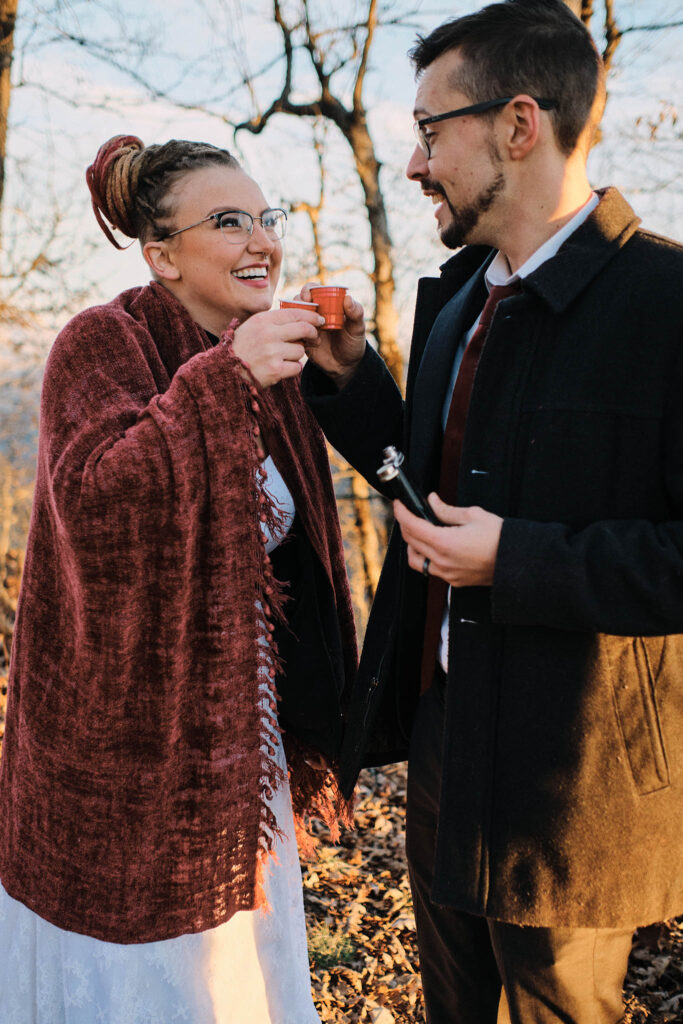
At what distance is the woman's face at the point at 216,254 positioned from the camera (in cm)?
232

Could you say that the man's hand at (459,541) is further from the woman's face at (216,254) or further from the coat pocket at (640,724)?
the woman's face at (216,254)

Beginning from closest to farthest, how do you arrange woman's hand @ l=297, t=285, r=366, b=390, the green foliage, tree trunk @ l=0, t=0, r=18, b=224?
woman's hand @ l=297, t=285, r=366, b=390, the green foliage, tree trunk @ l=0, t=0, r=18, b=224

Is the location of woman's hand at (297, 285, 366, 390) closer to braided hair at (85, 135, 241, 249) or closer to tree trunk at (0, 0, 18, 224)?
braided hair at (85, 135, 241, 249)

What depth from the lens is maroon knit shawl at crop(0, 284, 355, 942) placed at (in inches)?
77.1

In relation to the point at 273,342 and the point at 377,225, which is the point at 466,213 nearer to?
the point at 273,342

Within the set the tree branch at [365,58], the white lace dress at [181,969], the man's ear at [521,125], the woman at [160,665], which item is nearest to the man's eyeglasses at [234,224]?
the woman at [160,665]

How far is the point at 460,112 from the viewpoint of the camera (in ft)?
6.30

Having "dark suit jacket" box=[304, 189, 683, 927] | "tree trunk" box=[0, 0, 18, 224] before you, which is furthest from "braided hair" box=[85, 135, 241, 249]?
"tree trunk" box=[0, 0, 18, 224]

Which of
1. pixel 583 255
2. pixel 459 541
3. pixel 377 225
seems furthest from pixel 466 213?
pixel 377 225

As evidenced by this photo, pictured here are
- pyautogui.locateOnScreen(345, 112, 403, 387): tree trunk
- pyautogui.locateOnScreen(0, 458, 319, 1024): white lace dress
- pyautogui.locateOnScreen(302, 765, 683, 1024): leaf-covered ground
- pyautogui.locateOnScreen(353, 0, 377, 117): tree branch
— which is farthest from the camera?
pyautogui.locateOnScreen(345, 112, 403, 387): tree trunk

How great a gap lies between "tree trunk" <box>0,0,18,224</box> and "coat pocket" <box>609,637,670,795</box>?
6589mm

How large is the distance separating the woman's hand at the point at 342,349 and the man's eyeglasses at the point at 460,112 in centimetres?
46

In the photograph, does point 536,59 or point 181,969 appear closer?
point 536,59

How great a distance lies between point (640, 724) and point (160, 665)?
1171 millimetres
